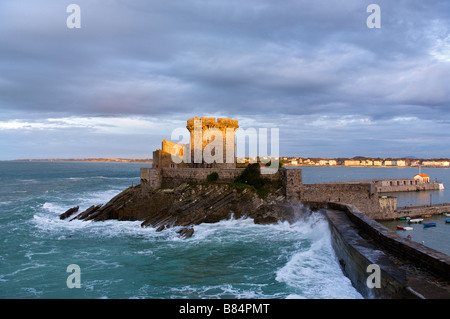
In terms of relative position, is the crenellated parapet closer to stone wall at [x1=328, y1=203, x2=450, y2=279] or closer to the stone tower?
the stone tower

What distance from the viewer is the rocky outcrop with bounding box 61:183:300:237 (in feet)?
74.2

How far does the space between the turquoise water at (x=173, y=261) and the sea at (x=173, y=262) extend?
4 cm

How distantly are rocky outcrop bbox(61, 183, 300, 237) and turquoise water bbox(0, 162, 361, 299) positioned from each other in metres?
0.80

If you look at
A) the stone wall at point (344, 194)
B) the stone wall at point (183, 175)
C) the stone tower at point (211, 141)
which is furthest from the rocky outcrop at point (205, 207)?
the stone tower at point (211, 141)

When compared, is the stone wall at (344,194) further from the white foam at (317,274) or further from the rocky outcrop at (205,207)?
the white foam at (317,274)

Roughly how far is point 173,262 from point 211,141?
17.8 metres

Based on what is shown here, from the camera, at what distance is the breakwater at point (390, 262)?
8.12 metres

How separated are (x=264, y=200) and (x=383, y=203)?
1450 cm

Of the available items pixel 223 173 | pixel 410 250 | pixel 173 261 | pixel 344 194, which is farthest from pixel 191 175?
pixel 410 250

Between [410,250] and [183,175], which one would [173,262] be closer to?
[410,250]

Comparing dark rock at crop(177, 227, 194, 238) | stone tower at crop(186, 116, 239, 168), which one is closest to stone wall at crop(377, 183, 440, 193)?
stone tower at crop(186, 116, 239, 168)

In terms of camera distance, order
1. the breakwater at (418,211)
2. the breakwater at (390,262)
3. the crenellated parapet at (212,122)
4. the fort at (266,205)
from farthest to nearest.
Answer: the breakwater at (418,211), the crenellated parapet at (212,122), the fort at (266,205), the breakwater at (390,262)
